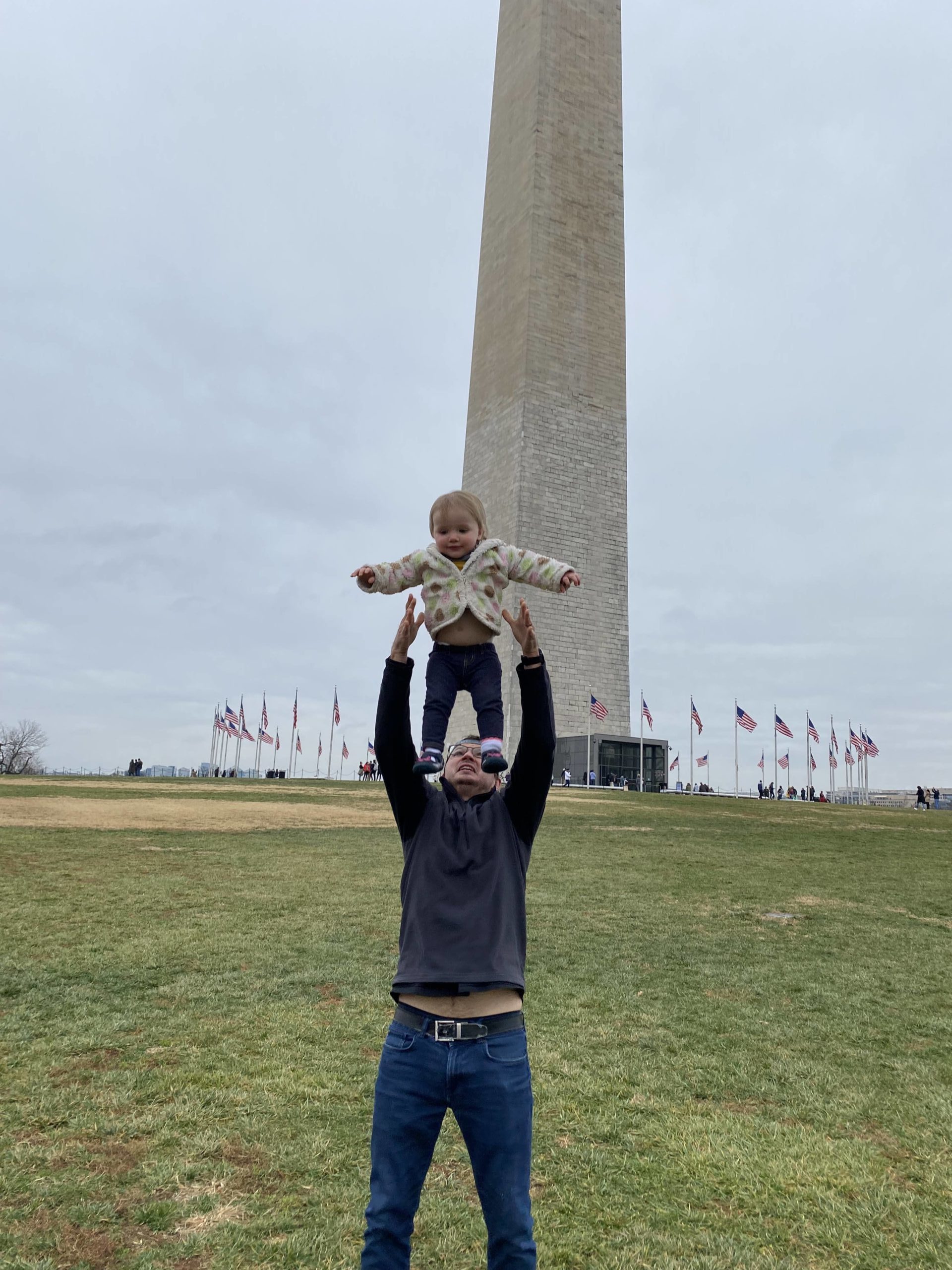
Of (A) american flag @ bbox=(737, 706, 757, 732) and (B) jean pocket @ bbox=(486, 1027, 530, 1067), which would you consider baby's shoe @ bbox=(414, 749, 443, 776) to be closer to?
(B) jean pocket @ bbox=(486, 1027, 530, 1067)

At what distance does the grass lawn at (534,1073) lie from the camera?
428 centimetres

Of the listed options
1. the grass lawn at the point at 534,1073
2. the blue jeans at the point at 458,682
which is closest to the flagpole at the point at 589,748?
the grass lawn at the point at 534,1073

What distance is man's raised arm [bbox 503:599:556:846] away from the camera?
3.19 metres

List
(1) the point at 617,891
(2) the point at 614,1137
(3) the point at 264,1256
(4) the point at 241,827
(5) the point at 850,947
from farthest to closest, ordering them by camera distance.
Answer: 1. (4) the point at 241,827
2. (1) the point at 617,891
3. (5) the point at 850,947
4. (2) the point at 614,1137
5. (3) the point at 264,1256

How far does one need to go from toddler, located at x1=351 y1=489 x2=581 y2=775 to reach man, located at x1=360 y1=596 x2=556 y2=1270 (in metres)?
0.54

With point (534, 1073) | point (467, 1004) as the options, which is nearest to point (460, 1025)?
point (467, 1004)

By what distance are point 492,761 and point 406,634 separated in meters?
0.58

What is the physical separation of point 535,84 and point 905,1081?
52881 mm

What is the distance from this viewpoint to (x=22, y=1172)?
15.3 feet

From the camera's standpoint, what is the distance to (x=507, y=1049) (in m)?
2.78

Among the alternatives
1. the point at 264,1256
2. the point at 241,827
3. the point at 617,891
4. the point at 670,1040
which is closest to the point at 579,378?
A: the point at 241,827

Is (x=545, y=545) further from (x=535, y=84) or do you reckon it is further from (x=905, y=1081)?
(x=905, y=1081)

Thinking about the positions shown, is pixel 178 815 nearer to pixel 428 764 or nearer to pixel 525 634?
pixel 428 764

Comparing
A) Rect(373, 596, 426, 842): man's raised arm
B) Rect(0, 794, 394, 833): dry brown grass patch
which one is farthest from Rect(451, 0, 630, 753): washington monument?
Rect(373, 596, 426, 842): man's raised arm
